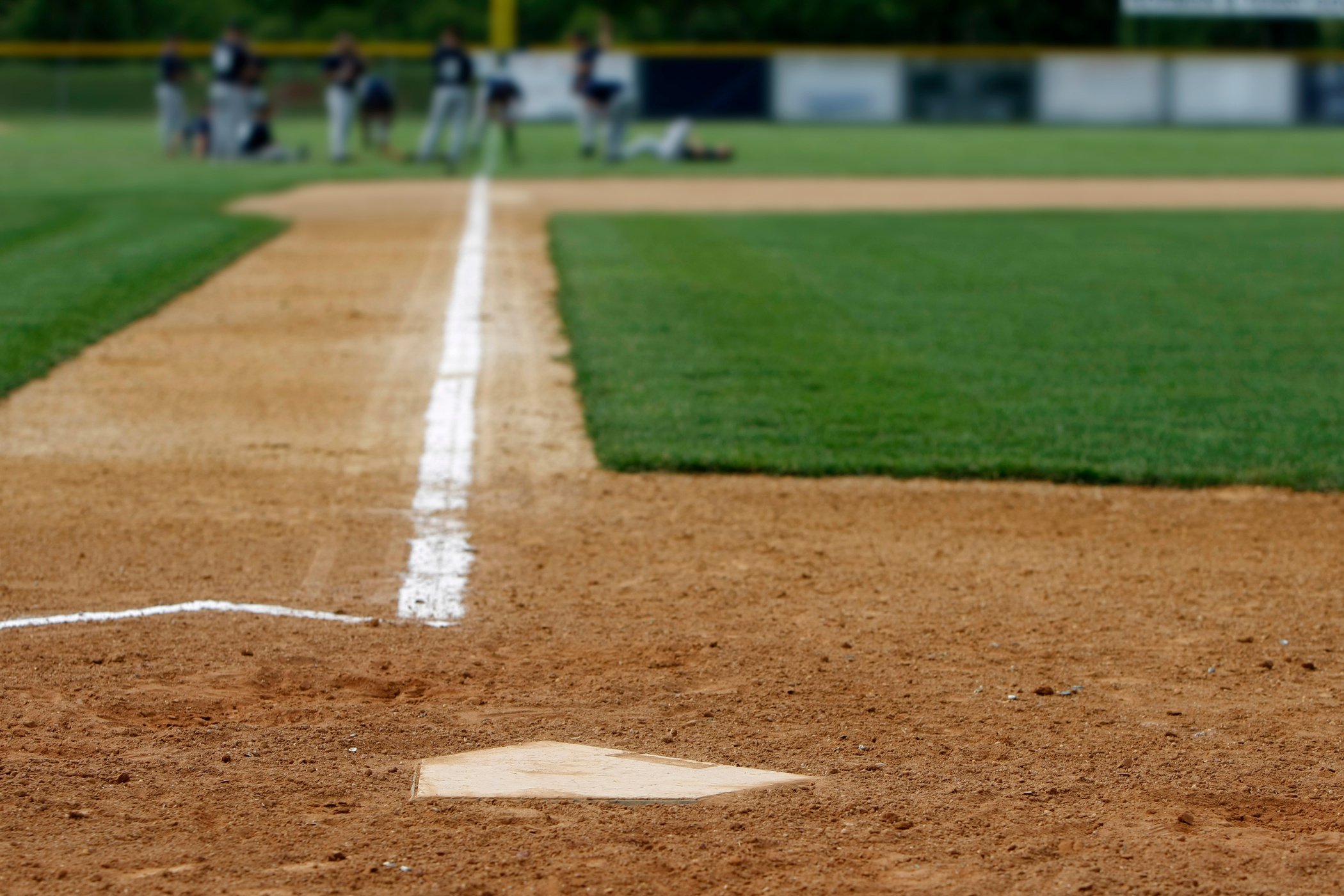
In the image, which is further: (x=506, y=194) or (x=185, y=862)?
(x=506, y=194)

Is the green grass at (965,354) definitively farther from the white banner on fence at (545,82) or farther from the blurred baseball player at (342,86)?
the white banner on fence at (545,82)

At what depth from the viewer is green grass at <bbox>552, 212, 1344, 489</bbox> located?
6.81m

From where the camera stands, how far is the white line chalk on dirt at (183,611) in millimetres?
4562

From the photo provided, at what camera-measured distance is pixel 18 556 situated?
5.23 m

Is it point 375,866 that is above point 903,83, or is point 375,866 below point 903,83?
below

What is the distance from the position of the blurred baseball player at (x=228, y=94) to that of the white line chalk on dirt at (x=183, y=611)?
68.9 ft

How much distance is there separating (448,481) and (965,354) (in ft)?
12.5

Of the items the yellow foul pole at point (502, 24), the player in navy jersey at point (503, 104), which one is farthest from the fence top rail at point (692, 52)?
the player in navy jersey at point (503, 104)

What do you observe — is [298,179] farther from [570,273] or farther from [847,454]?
[847,454]

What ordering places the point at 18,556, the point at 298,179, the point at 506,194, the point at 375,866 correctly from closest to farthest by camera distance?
the point at 375,866, the point at 18,556, the point at 506,194, the point at 298,179

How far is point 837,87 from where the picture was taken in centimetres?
4538

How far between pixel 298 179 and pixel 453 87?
374 cm

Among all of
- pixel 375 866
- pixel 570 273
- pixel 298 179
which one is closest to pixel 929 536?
pixel 375 866

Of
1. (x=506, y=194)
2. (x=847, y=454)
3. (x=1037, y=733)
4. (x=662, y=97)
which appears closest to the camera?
(x=1037, y=733)
